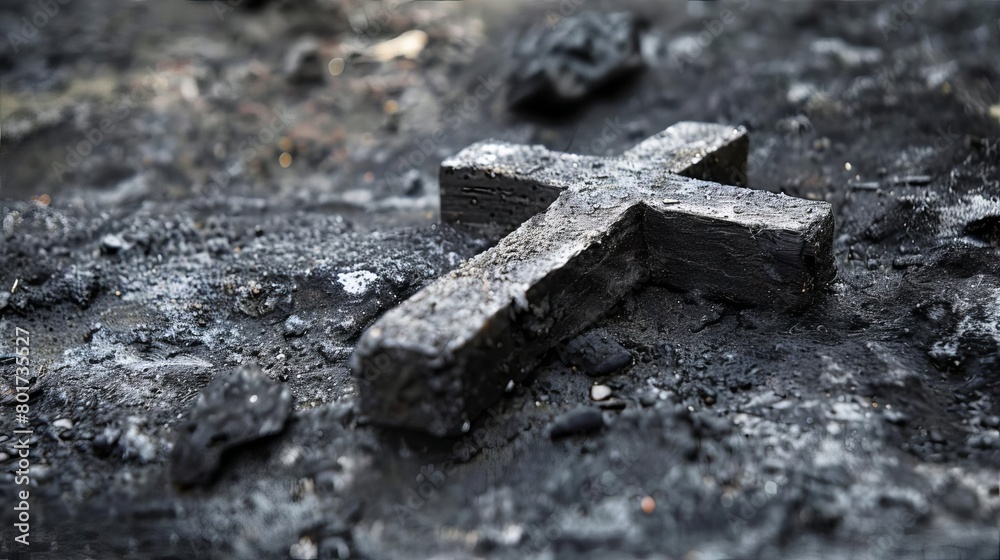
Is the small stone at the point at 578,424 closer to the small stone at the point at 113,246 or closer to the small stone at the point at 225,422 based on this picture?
the small stone at the point at 225,422

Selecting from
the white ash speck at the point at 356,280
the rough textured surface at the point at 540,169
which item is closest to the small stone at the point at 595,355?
the rough textured surface at the point at 540,169

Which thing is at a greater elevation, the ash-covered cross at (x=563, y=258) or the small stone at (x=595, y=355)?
the ash-covered cross at (x=563, y=258)

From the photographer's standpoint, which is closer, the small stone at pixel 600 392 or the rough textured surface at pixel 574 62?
the small stone at pixel 600 392

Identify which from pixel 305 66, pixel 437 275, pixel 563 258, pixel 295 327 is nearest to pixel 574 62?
pixel 305 66

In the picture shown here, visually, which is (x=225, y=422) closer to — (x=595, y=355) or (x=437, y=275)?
(x=437, y=275)

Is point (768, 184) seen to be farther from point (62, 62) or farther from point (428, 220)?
point (62, 62)

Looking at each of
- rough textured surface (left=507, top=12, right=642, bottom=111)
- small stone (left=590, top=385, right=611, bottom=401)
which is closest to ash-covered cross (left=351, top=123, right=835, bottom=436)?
small stone (left=590, top=385, right=611, bottom=401)
